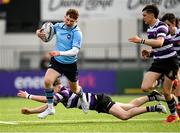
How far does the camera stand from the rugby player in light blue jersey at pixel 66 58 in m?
16.0

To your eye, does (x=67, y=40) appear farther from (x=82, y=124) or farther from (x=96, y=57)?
(x=96, y=57)

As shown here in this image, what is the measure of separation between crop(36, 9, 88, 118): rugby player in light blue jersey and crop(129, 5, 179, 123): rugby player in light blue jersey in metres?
1.39

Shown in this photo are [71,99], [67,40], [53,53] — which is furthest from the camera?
[67,40]

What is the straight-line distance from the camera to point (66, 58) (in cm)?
1628

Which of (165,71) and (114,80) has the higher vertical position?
(165,71)

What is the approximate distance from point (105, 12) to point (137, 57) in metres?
2.59

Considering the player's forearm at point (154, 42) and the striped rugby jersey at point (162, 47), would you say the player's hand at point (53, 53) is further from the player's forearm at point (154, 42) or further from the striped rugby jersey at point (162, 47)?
the striped rugby jersey at point (162, 47)

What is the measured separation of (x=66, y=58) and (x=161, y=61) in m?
1.92

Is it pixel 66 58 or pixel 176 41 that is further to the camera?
pixel 176 41

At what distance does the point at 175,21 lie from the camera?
56.1ft

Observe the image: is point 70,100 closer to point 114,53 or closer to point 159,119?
point 159,119

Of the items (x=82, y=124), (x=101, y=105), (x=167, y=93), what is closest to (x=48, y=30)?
(x=101, y=105)

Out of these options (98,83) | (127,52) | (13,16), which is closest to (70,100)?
(98,83)

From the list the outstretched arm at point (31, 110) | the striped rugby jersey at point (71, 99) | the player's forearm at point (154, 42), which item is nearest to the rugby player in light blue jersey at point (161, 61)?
the player's forearm at point (154, 42)
